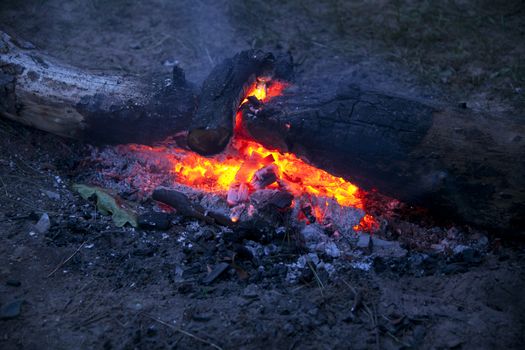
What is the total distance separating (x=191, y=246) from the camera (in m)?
3.41

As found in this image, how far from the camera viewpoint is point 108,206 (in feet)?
12.2

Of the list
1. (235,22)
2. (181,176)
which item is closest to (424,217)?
(181,176)

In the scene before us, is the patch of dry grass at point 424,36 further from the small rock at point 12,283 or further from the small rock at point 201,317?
the small rock at point 12,283

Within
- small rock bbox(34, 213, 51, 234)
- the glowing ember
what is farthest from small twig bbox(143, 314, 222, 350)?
the glowing ember

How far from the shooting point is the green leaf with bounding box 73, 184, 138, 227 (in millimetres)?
3592

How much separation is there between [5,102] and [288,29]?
158 inches

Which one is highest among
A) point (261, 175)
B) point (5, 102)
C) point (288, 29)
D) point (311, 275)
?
point (288, 29)

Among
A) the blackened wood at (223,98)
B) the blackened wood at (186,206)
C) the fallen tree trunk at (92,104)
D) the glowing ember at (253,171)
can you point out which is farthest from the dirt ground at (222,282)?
the blackened wood at (223,98)

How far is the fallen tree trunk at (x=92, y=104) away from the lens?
4.22 m

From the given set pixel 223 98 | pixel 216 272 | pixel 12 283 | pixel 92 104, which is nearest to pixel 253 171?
pixel 223 98

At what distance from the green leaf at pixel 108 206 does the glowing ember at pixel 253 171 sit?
2.50 ft

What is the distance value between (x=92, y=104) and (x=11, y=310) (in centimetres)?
224

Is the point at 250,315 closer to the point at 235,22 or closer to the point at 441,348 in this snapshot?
the point at 441,348

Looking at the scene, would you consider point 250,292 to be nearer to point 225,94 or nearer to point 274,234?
point 274,234
